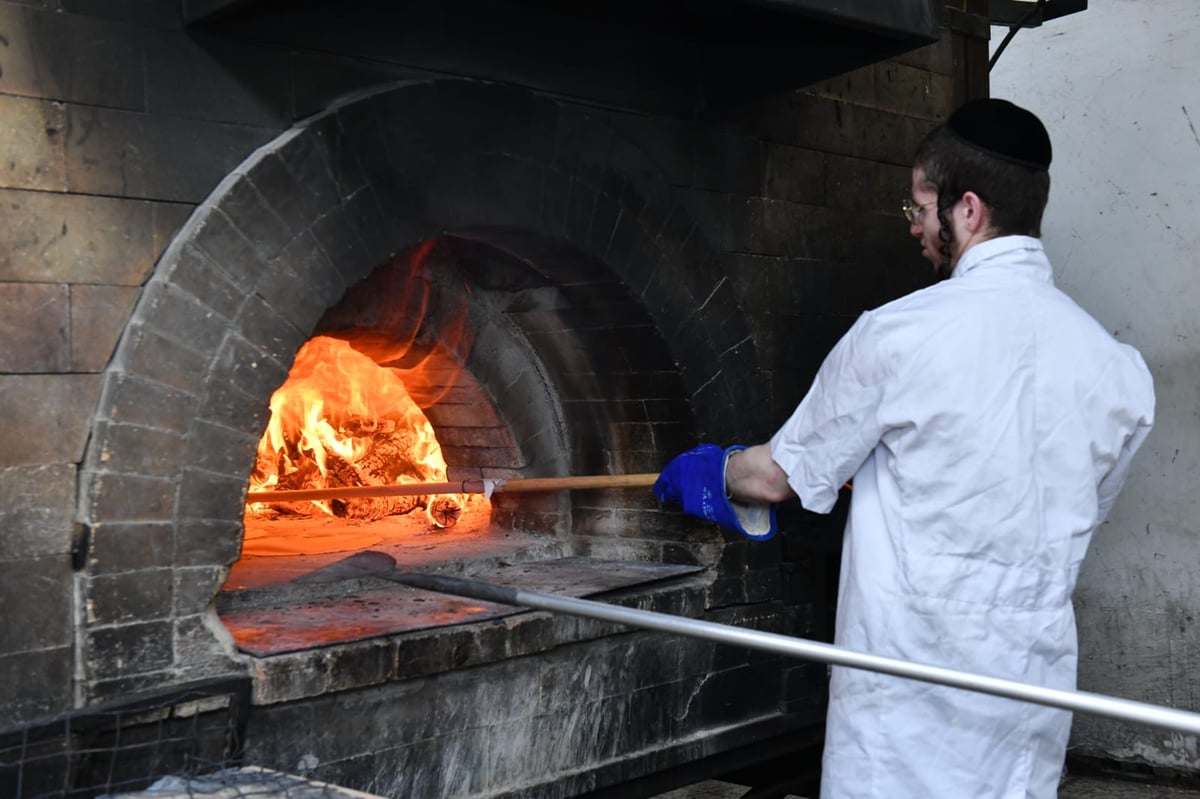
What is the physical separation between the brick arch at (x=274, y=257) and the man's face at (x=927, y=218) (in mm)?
1256

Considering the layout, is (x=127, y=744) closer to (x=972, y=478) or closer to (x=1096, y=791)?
(x=972, y=478)

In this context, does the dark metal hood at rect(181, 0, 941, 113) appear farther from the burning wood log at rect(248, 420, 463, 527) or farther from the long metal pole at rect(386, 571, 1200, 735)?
the burning wood log at rect(248, 420, 463, 527)

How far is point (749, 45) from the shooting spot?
162 inches

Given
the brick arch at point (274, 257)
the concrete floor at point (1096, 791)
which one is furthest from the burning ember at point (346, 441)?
the concrete floor at point (1096, 791)

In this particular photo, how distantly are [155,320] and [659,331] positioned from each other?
177 centimetres

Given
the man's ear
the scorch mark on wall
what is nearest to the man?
the man's ear

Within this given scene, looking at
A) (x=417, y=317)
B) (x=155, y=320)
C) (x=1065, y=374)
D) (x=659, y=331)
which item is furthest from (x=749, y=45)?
(x=155, y=320)

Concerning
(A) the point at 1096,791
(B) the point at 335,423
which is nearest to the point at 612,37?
(B) the point at 335,423

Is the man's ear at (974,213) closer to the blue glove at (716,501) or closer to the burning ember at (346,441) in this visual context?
the blue glove at (716,501)

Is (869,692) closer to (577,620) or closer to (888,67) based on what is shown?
(577,620)

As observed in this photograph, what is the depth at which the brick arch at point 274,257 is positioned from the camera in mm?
2912

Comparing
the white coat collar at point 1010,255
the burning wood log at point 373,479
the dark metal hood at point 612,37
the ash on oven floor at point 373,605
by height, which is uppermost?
the dark metal hood at point 612,37

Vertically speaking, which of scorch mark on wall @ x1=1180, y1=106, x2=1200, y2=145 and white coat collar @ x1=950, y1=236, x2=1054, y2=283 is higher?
scorch mark on wall @ x1=1180, y1=106, x2=1200, y2=145

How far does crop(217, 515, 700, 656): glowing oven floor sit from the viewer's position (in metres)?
3.33
